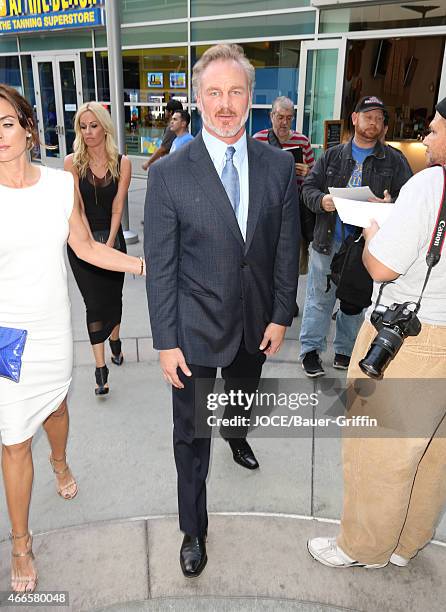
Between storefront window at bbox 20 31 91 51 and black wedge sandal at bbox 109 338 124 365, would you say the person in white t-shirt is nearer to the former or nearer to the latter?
black wedge sandal at bbox 109 338 124 365

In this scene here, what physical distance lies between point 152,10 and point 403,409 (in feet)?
44.7

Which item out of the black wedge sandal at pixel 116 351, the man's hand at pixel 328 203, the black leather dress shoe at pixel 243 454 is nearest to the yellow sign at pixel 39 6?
the black wedge sandal at pixel 116 351

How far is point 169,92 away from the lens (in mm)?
13422

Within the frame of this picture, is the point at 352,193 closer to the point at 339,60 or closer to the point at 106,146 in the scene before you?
→ the point at 106,146

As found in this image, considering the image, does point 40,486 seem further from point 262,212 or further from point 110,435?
point 262,212

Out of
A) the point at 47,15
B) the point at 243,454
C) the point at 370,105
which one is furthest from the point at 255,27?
the point at 243,454

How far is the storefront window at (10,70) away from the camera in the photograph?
16.3 meters

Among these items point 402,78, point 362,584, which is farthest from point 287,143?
point 402,78

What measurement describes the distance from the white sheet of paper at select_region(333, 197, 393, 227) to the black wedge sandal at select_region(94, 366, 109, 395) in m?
2.28

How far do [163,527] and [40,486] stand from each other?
797mm

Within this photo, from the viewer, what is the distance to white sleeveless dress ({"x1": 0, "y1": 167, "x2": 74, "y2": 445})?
6.75ft

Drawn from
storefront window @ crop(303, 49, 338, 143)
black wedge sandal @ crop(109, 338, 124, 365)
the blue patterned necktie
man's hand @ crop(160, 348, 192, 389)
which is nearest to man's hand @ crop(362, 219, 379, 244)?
the blue patterned necktie

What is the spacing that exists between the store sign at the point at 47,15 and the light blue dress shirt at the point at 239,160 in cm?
1341

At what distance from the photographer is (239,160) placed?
2219 mm
